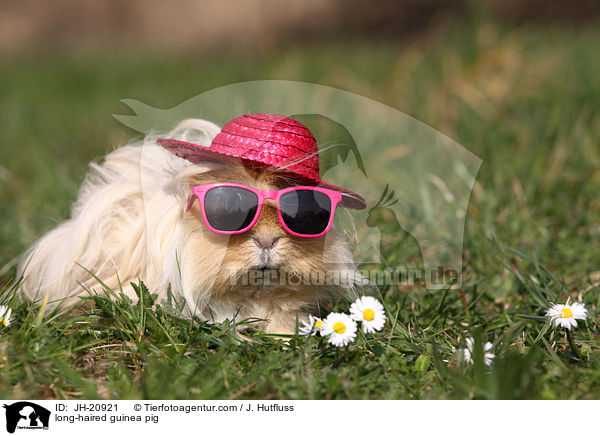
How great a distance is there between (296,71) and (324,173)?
3.89 m

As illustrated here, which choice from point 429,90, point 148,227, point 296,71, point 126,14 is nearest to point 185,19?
point 126,14

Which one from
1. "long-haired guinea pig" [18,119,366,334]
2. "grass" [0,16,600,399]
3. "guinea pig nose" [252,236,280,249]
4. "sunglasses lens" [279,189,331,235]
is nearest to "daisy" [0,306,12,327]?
"grass" [0,16,600,399]

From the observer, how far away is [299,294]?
1833 mm

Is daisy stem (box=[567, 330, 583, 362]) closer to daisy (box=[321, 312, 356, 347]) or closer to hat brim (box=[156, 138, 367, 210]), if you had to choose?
daisy (box=[321, 312, 356, 347])

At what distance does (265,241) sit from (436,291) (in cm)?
100

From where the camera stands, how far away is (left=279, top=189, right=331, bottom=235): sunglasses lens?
162cm

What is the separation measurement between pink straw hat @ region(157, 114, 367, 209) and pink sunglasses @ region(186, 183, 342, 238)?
8cm

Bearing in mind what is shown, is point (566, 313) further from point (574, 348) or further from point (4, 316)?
point (4, 316)

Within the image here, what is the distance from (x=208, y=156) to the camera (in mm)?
1694
